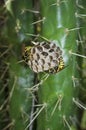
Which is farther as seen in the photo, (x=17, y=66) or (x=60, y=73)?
(x=17, y=66)

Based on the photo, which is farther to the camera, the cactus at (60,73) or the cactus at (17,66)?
the cactus at (17,66)

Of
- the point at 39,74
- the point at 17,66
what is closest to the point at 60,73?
the point at 39,74

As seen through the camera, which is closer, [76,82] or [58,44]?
[58,44]

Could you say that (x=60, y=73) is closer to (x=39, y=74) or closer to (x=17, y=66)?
(x=39, y=74)

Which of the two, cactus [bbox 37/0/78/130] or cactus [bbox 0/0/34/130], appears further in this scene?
cactus [bbox 0/0/34/130]

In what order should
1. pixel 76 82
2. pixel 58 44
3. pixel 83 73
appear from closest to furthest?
pixel 58 44
pixel 76 82
pixel 83 73

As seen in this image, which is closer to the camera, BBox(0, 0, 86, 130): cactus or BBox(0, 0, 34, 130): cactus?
BBox(0, 0, 86, 130): cactus

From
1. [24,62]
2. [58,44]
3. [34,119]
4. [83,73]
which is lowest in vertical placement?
[34,119]

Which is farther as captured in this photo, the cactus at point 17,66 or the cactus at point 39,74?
the cactus at point 17,66

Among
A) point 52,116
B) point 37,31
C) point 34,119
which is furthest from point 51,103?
point 37,31

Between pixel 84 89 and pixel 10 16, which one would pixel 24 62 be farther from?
pixel 84 89

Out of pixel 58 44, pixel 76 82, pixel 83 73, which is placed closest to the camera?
pixel 58 44
